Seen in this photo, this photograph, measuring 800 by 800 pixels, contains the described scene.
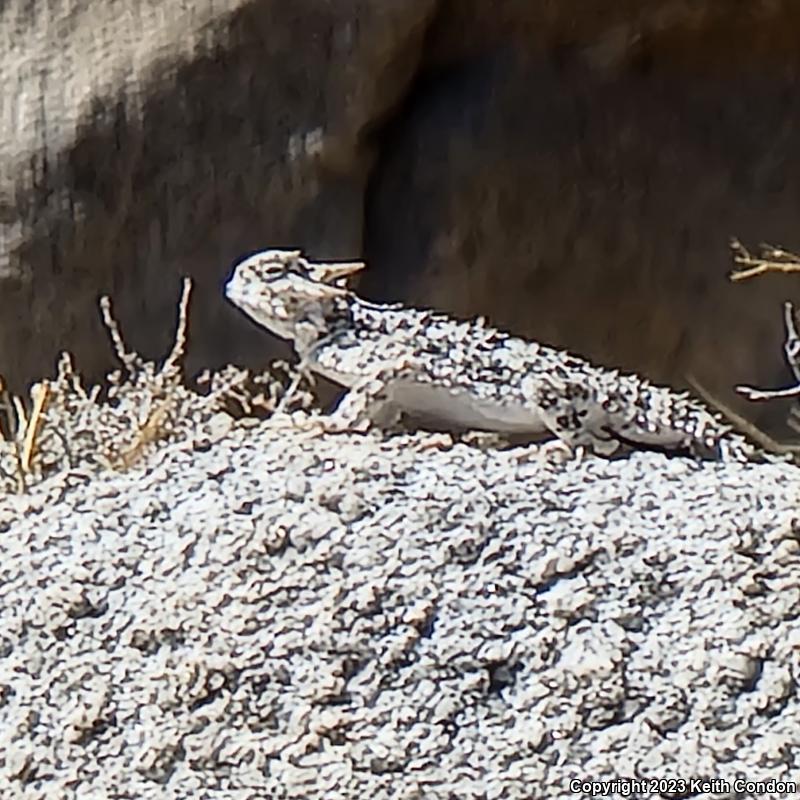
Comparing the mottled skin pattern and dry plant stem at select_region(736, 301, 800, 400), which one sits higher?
the mottled skin pattern

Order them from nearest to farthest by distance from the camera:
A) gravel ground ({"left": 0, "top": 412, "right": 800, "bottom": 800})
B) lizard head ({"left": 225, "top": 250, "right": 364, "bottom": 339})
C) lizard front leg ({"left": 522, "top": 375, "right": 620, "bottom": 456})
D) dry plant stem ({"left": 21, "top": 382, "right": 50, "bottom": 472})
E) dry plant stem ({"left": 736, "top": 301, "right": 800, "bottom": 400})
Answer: gravel ground ({"left": 0, "top": 412, "right": 800, "bottom": 800}) → lizard front leg ({"left": 522, "top": 375, "right": 620, "bottom": 456}) → lizard head ({"left": 225, "top": 250, "right": 364, "bottom": 339}) → dry plant stem ({"left": 21, "top": 382, "right": 50, "bottom": 472}) → dry plant stem ({"left": 736, "top": 301, "right": 800, "bottom": 400})

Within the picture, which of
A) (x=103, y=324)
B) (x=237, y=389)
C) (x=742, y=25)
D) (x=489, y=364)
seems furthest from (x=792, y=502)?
(x=742, y=25)

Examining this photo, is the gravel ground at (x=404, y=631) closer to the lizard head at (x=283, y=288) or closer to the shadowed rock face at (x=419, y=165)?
the lizard head at (x=283, y=288)

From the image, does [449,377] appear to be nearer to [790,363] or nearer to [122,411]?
[122,411]

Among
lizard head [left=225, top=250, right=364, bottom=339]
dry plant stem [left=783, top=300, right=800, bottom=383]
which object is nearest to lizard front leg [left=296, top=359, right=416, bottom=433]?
lizard head [left=225, top=250, right=364, bottom=339]

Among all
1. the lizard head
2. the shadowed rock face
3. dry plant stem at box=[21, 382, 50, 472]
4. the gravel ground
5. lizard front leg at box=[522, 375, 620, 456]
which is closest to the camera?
the gravel ground

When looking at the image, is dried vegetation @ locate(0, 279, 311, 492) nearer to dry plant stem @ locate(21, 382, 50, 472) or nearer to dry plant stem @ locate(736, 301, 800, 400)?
dry plant stem @ locate(21, 382, 50, 472)

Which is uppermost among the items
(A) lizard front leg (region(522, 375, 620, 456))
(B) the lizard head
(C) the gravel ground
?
(B) the lizard head

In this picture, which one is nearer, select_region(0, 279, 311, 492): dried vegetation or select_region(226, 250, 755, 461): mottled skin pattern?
select_region(226, 250, 755, 461): mottled skin pattern

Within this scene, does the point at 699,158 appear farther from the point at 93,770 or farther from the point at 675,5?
the point at 93,770
